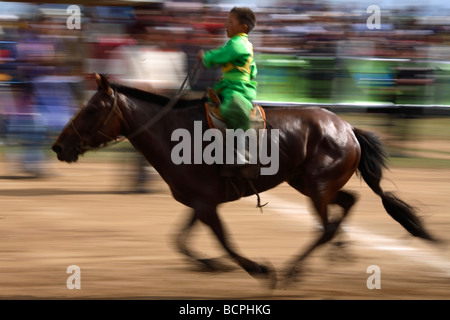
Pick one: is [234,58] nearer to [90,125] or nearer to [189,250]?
[90,125]

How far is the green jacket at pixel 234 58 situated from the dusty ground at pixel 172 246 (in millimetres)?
1530

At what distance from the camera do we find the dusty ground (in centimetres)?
548

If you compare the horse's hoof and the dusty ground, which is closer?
the horse's hoof

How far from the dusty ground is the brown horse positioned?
0.36 metres

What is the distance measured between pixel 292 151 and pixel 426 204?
3.81 m

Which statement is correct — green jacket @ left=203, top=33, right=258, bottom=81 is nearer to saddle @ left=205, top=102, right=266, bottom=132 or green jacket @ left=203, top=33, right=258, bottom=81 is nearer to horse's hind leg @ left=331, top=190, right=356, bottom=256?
saddle @ left=205, top=102, right=266, bottom=132

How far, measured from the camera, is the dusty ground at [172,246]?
548 cm

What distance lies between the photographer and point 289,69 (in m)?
12.5

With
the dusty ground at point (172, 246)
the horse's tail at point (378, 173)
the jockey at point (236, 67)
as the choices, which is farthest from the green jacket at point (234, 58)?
the dusty ground at point (172, 246)

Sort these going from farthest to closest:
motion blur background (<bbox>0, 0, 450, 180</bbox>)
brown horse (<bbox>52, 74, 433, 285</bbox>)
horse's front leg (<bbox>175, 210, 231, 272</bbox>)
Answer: motion blur background (<bbox>0, 0, 450, 180</bbox>) < horse's front leg (<bbox>175, 210, 231, 272</bbox>) < brown horse (<bbox>52, 74, 433, 285</bbox>)

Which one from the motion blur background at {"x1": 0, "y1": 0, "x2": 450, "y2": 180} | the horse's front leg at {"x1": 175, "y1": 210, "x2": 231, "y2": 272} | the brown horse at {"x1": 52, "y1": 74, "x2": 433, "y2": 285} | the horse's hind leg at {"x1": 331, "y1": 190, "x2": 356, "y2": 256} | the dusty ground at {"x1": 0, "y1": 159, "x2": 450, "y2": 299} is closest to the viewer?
the brown horse at {"x1": 52, "y1": 74, "x2": 433, "y2": 285}

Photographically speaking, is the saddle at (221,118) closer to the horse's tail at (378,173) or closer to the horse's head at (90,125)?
the horse's head at (90,125)

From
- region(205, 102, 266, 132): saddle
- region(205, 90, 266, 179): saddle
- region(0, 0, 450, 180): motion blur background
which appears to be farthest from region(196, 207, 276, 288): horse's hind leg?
region(0, 0, 450, 180): motion blur background

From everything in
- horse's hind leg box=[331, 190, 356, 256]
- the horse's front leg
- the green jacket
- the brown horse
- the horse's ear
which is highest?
the green jacket
